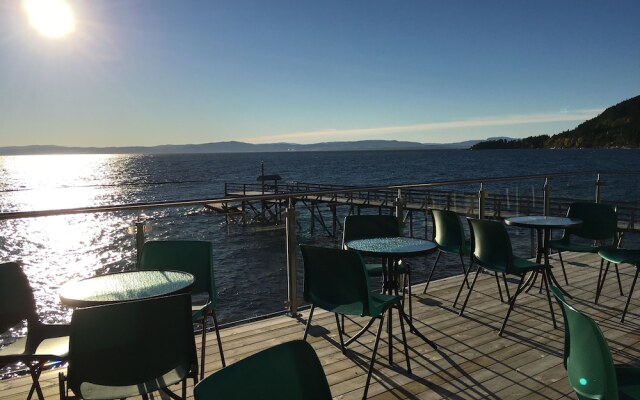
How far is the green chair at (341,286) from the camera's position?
8.77 ft

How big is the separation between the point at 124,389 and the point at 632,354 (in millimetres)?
3199

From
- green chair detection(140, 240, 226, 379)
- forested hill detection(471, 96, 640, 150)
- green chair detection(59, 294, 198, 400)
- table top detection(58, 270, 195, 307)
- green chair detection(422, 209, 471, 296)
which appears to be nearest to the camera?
green chair detection(59, 294, 198, 400)

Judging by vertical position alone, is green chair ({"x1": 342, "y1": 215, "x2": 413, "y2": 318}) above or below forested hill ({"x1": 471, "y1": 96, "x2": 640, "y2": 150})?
below

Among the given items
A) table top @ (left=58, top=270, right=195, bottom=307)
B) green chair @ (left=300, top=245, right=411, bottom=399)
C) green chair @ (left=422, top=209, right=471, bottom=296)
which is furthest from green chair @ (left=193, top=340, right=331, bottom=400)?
green chair @ (left=422, top=209, right=471, bottom=296)

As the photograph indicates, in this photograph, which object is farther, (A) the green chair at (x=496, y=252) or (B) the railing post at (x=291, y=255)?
(B) the railing post at (x=291, y=255)

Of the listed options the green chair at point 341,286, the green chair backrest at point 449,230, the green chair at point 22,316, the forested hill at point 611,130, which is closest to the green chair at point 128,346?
the green chair at point 22,316

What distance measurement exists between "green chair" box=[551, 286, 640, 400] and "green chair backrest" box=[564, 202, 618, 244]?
3.39 meters

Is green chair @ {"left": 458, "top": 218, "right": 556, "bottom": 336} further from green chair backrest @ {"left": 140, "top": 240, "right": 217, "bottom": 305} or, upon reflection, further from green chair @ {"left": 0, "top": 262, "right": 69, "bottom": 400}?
green chair @ {"left": 0, "top": 262, "right": 69, "bottom": 400}

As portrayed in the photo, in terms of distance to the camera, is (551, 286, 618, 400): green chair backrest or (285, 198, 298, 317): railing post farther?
(285, 198, 298, 317): railing post

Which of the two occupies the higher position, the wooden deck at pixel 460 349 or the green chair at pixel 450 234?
the green chair at pixel 450 234

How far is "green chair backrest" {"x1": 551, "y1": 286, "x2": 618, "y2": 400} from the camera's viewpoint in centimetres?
136

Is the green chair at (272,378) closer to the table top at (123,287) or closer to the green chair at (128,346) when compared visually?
the green chair at (128,346)

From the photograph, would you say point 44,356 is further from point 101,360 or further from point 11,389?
point 11,389

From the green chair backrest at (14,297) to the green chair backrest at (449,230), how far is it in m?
3.31
